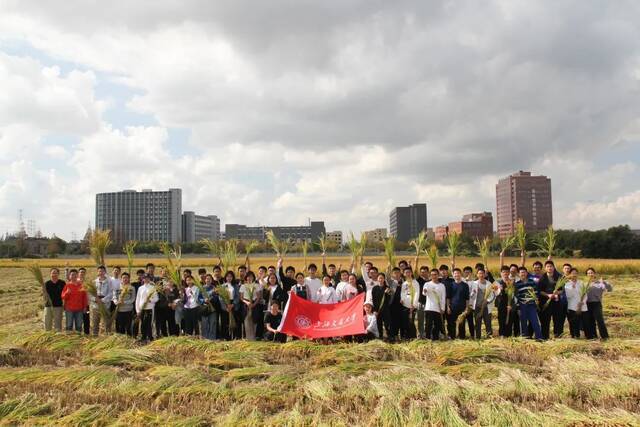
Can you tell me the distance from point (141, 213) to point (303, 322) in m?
126

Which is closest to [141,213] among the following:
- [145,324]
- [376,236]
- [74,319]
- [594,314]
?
[376,236]

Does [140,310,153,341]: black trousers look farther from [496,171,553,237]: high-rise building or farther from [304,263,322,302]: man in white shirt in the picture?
[496,171,553,237]: high-rise building

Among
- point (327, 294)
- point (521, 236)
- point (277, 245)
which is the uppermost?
point (521, 236)

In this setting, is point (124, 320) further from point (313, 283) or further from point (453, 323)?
point (453, 323)

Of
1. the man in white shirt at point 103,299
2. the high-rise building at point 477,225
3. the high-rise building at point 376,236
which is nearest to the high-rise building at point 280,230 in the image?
the high-rise building at point 477,225

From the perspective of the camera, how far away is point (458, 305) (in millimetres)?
9570

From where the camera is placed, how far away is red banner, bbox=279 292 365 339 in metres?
9.12

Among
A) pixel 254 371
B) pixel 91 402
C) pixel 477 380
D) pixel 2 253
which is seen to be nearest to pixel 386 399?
pixel 477 380

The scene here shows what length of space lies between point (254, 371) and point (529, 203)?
11922cm

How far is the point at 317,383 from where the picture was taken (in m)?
6.16

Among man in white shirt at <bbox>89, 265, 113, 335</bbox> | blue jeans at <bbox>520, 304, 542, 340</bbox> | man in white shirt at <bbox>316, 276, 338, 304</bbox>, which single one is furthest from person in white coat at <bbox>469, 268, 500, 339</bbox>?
man in white shirt at <bbox>89, 265, 113, 335</bbox>

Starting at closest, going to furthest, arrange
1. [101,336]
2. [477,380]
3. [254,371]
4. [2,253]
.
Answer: [477,380] < [254,371] < [101,336] < [2,253]

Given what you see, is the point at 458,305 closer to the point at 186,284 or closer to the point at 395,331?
the point at 395,331

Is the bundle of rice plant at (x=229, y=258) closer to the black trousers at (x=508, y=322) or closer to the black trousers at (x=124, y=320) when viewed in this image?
the black trousers at (x=124, y=320)
